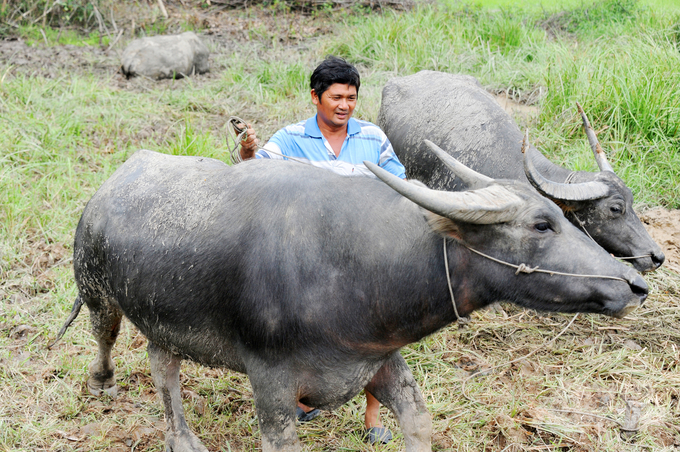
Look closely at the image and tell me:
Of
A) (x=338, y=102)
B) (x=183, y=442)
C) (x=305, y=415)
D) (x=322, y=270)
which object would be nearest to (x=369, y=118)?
(x=338, y=102)

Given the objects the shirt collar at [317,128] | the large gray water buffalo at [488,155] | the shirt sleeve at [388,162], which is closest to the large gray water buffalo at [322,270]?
the shirt collar at [317,128]

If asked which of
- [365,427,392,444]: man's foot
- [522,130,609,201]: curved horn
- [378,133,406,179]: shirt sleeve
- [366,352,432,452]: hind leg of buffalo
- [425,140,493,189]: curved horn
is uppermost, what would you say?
[425,140,493,189]: curved horn

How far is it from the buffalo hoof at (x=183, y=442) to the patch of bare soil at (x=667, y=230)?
3.77 m

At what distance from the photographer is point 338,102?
3.34 metres

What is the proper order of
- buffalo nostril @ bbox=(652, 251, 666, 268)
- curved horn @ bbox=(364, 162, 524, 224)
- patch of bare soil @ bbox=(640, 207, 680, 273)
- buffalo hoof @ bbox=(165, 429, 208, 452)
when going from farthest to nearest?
1. patch of bare soil @ bbox=(640, 207, 680, 273)
2. buffalo nostril @ bbox=(652, 251, 666, 268)
3. buffalo hoof @ bbox=(165, 429, 208, 452)
4. curved horn @ bbox=(364, 162, 524, 224)

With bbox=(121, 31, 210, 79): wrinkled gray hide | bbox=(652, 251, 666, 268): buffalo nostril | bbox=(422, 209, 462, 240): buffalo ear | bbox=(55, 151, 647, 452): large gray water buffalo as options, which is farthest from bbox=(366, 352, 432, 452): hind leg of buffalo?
bbox=(121, 31, 210, 79): wrinkled gray hide

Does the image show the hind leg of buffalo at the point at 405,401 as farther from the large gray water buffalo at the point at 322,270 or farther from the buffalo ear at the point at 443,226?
the buffalo ear at the point at 443,226

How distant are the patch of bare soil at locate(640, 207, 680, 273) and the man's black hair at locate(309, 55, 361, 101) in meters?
3.15

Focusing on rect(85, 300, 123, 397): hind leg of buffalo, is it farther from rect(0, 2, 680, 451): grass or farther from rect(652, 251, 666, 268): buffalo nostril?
rect(652, 251, 666, 268): buffalo nostril

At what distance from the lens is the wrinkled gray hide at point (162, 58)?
27.2 ft

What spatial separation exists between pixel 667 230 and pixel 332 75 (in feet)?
11.6

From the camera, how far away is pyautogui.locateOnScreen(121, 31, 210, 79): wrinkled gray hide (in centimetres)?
830

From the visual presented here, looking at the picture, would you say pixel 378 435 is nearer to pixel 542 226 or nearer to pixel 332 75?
pixel 542 226

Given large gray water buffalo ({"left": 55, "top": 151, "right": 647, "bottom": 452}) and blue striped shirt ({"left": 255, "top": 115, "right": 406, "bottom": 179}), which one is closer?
large gray water buffalo ({"left": 55, "top": 151, "right": 647, "bottom": 452})
